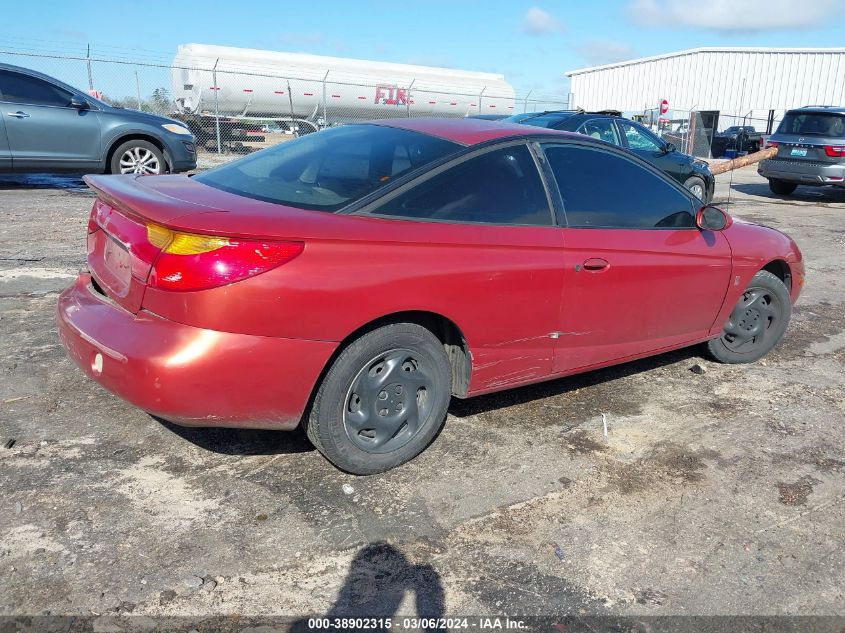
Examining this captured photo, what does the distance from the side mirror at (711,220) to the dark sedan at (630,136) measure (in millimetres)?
6651

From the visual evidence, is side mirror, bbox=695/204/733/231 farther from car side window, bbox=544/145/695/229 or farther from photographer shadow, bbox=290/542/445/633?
photographer shadow, bbox=290/542/445/633

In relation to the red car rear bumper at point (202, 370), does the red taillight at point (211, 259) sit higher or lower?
higher

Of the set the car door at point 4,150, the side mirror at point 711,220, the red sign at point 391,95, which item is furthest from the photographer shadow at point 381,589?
the red sign at point 391,95

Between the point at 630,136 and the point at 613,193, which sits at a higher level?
the point at 630,136

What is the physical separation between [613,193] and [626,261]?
0.39m

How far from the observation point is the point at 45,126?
33.2 feet

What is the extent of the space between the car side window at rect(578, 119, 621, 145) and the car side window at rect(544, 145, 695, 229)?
701 cm

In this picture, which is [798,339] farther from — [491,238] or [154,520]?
[154,520]

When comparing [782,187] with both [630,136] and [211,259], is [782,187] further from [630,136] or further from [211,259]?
[211,259]

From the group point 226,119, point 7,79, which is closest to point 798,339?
point 7,79

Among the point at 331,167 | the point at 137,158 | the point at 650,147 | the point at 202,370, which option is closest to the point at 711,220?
the point at 331,167

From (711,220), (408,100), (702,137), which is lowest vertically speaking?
(711,220)

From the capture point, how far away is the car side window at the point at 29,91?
9.95 m

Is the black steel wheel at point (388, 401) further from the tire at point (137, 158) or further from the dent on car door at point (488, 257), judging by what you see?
the tire at point (137, 158)
